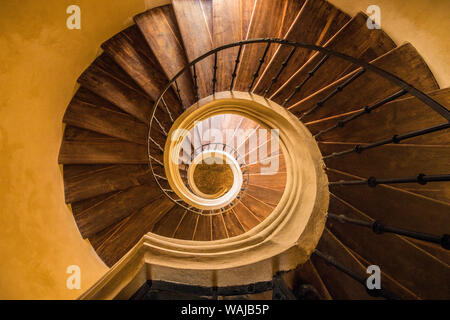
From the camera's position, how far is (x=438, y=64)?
2.38m

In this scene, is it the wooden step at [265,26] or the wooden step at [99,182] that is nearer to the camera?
the wooden step at [265,26]

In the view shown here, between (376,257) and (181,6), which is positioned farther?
(181,6)

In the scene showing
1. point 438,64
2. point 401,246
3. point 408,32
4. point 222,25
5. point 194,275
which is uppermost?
point 222,25

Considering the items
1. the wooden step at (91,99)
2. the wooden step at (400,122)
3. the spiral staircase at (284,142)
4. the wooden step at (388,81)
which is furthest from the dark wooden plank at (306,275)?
the wooden step at (91,99)

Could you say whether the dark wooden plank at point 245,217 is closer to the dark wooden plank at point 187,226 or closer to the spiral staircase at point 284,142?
the spiral staircase at point 284,142

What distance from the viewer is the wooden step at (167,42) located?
3297 mm

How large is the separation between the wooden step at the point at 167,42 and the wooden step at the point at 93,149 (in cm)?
119

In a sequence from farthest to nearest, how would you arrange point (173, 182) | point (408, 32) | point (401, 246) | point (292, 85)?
point (173, 182) < point (292, 85) < point (408, 32) < point (401, 246)

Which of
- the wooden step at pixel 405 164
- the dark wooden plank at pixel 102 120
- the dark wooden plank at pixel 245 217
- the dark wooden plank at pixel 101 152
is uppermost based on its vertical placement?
the dark wooden plank at pixel 102 120

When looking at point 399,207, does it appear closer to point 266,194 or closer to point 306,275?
point 306,275

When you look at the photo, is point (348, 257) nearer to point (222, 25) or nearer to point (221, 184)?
point (222, 25)


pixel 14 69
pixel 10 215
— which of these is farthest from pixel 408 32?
pixel 10 215

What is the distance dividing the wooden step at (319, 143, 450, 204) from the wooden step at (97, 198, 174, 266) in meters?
3.15
